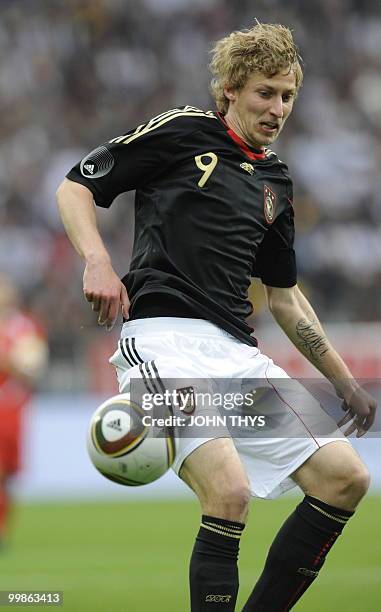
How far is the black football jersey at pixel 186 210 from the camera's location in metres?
4.36

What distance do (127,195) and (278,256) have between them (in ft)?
33.7

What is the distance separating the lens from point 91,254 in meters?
4.14

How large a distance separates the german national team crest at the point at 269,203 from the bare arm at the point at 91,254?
2.15 feet

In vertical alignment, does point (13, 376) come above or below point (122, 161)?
below

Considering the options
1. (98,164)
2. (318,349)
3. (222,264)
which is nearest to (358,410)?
(318,349)

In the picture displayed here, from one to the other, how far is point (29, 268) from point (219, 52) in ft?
33.1

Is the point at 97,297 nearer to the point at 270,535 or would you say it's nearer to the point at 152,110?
the point at 270,535

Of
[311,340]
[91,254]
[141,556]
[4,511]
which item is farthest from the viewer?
[4,511]

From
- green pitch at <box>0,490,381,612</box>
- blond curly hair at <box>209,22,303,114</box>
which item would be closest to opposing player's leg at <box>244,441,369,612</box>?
blond curly hair at <box>209,22,303,114</box>

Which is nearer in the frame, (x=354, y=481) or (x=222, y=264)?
(x=354, y=481)

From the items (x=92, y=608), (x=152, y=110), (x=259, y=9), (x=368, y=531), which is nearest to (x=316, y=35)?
(x=259, y=9)

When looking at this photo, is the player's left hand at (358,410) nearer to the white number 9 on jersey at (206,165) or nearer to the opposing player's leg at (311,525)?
the opposing player's leg at (311,525)

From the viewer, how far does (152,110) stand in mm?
16422

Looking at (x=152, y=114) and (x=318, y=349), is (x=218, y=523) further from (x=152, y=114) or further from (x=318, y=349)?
(x=152, y=114)
